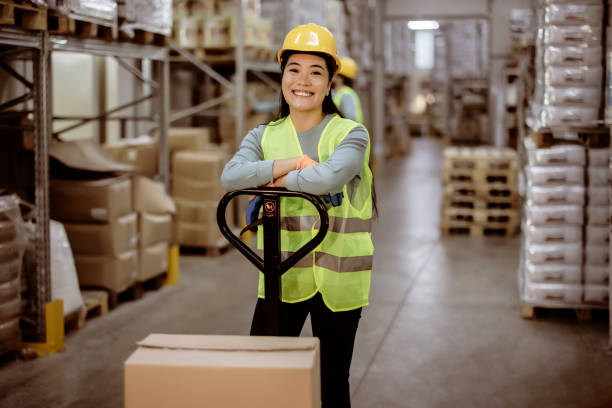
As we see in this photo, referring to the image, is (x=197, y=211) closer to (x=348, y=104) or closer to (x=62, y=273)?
(x=348, y=104)

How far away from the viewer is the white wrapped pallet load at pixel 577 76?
5.82m

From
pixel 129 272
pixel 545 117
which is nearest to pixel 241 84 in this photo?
Result: pixel 129 272

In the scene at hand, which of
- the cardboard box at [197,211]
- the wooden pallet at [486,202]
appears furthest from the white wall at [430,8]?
the cardboard box at [197,211]

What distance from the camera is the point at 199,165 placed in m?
8.26

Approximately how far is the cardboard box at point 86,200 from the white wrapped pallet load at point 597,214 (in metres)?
3.77

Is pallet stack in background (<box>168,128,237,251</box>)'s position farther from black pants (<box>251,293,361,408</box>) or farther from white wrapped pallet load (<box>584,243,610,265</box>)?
black pants (<box>251,293,361,408</box>)

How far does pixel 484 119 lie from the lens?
2581cm

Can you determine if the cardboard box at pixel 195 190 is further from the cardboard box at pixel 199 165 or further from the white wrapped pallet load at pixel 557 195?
the white wrapped pallet load at pixel 557 195

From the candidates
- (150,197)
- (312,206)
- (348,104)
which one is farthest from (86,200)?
(312,206)

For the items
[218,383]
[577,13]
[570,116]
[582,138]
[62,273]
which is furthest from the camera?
[582,138]

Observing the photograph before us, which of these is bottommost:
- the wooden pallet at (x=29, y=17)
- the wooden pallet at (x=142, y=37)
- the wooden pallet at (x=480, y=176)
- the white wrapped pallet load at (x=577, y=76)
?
the wooden pallet at (x=480, y=176)

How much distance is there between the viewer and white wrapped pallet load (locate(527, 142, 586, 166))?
19.5 ft

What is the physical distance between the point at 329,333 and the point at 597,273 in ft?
12.3

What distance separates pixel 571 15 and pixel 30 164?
14.4 feet
